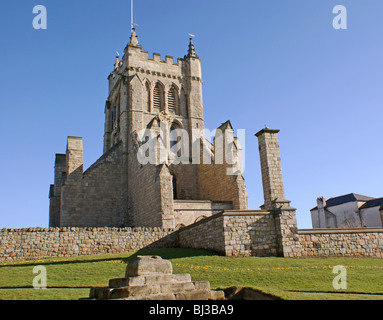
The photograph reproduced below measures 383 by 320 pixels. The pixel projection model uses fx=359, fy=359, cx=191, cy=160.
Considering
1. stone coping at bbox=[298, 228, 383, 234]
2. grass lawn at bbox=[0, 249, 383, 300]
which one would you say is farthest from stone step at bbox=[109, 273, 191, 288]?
stone coping at bbox=[298, 228, 383, 234]

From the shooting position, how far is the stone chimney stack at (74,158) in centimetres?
2767

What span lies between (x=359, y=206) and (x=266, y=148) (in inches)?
1259

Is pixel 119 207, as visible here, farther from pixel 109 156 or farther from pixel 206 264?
pixel 206 264

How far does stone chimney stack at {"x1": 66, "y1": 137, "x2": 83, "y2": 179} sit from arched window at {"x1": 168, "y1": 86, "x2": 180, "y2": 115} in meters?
10.9

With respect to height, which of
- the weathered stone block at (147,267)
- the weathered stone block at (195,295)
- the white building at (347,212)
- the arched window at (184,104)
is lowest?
the weathered stone block at (195,295)

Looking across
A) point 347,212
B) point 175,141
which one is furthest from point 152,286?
point 347,212

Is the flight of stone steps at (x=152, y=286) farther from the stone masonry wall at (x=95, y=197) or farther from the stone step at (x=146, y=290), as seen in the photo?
the stone masonry wall at (x=95, y=197)

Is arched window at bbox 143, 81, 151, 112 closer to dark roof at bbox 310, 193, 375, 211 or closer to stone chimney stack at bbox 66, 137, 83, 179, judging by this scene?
stone chimney stack at bbox 66, 137, 83, 179

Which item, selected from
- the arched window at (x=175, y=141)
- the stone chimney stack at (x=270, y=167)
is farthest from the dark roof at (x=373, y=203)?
the stone chimney stack at (x=270, y=167)

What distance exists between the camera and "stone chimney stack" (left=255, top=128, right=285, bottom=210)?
1677 cm

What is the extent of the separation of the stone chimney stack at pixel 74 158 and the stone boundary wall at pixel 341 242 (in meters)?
18.2

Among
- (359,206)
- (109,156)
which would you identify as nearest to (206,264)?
(109,156)

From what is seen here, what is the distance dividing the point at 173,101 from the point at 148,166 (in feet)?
42.8

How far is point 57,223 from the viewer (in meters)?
31.5
